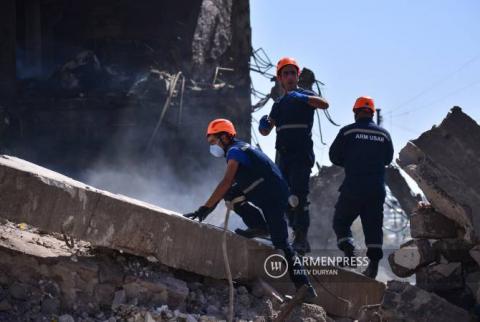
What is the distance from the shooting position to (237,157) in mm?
5645

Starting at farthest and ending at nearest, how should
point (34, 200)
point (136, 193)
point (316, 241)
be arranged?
1. point (316, 241)
2. point (136, 193)
3. point (34, 200)

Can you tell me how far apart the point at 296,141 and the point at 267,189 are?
3.33ft

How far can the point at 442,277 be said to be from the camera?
6340 millimetres

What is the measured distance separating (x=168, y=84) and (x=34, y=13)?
10.2 ft

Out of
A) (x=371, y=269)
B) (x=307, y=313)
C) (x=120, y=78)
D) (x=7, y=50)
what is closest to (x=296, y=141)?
(x=371, y=269)

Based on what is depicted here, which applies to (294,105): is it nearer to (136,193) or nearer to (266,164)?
(266,164)

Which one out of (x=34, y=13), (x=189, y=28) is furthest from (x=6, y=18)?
(x=189, y=28)

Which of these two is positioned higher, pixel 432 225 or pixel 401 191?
pixel 401 191

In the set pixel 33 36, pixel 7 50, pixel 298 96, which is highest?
pixel 33 36

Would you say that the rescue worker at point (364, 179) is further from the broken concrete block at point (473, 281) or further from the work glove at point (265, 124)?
the broken concrete block at point (473, 281)

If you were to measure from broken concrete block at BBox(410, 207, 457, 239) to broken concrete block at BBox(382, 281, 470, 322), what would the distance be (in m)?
0.77

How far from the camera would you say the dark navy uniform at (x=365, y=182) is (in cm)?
655

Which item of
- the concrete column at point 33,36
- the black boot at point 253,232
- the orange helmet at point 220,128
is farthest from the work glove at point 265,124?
the concrete column at point 33,36

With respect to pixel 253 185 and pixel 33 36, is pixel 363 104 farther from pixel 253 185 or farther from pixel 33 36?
pixel 33 36
